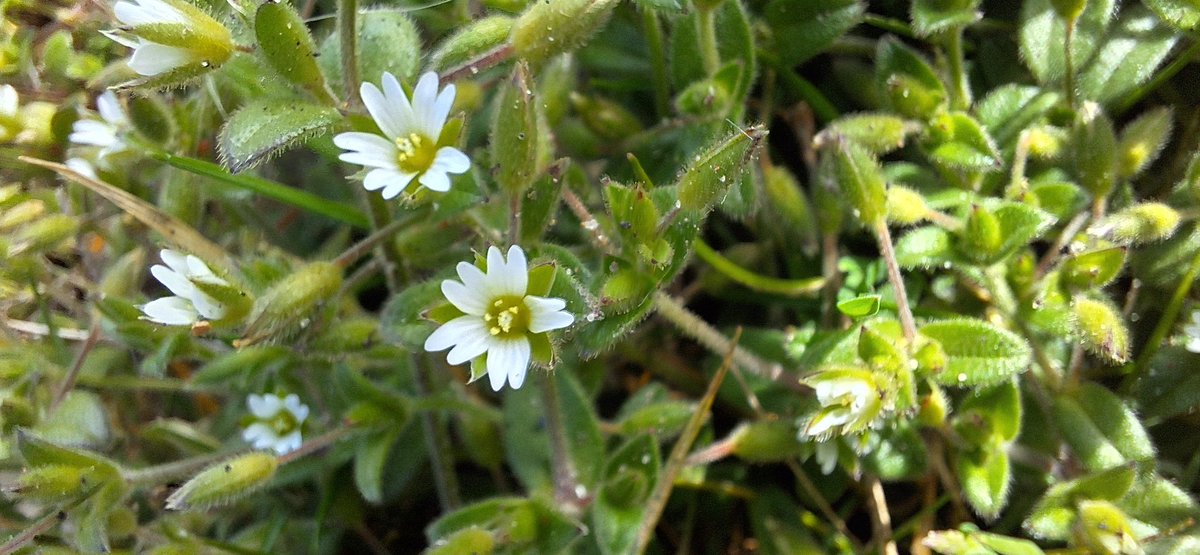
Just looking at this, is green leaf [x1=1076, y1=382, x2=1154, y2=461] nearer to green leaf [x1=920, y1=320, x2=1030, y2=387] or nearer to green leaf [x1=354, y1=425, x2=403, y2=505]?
green leaf [x1=920, y1=320, x2=1030, y2=387]

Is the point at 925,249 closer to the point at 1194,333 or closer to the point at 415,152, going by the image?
the point at 1194,333

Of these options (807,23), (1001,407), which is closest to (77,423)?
(807,23)

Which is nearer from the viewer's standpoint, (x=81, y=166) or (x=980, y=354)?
(x=980, y=354)

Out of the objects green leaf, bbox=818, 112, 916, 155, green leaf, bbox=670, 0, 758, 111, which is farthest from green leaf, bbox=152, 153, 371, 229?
green leaf, bbox=818, 112, 916, 155

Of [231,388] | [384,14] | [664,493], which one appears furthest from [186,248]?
[664,493]

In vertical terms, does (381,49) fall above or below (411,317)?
above

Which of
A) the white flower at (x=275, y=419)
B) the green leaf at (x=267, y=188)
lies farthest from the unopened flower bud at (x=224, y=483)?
the green leaf at (x=267, y=188)
